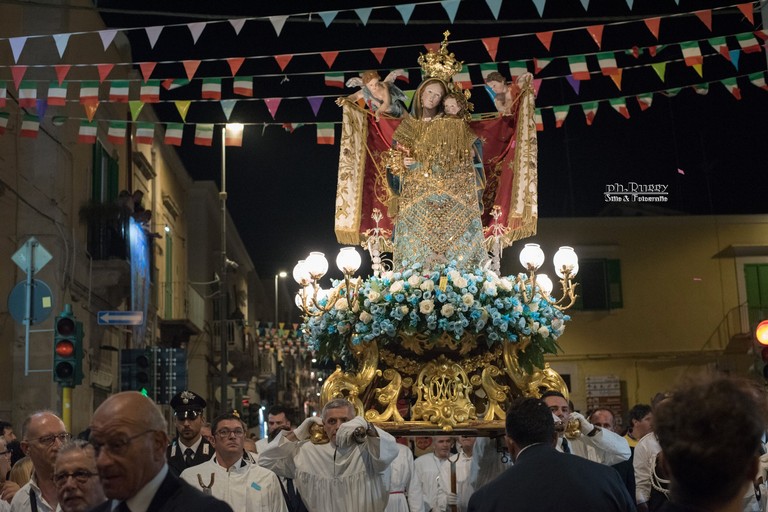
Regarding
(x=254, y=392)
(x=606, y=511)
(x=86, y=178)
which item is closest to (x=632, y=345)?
(x=86, y=178)

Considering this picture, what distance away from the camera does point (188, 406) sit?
929 centimetres

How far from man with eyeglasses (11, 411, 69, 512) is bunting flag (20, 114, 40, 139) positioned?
8712mm

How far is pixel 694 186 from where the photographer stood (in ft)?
86.0

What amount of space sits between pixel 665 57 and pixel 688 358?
377 inches

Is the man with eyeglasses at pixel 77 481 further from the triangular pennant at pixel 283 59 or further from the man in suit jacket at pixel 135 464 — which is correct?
the triangular pennant at pixel 283 59

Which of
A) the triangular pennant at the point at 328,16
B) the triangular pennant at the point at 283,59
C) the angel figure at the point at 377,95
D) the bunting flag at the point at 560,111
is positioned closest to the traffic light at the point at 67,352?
the triangular pennant at the point at 283,59

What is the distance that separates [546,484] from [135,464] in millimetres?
1799

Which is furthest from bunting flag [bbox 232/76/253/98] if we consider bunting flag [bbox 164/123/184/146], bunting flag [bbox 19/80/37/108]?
bunting flag [bbox 19/80/37/108]

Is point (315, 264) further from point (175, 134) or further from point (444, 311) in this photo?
point (175, 134)

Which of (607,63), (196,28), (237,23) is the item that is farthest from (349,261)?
(607,63)

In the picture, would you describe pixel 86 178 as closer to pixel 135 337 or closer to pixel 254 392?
pixel 135 337

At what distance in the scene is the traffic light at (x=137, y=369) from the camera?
52.2 feet

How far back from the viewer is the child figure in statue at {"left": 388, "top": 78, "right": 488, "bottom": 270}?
9.74 m

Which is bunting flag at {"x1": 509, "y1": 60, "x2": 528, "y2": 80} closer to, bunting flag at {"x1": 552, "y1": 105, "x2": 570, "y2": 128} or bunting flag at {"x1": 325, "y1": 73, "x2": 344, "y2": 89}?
bunting flag at {"x1": 552, "y1": 105, "x2": 570, "y2": 128}
